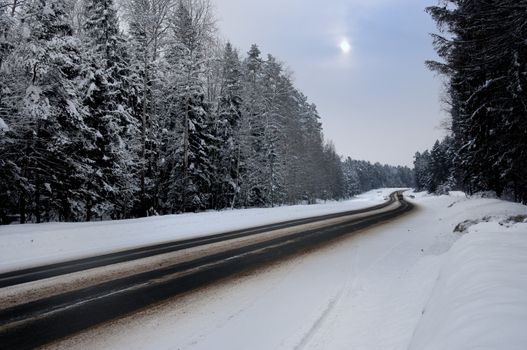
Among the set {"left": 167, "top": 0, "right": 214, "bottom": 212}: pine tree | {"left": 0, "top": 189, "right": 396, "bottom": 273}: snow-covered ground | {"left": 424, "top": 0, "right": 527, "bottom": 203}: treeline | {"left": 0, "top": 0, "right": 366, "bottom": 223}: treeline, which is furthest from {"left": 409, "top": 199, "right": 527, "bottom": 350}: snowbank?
{"left": 167, "top": 0, "right": 214, "bottom": 212}: pine tree

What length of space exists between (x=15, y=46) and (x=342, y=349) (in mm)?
16307

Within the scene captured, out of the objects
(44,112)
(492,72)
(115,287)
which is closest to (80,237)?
(44,112)

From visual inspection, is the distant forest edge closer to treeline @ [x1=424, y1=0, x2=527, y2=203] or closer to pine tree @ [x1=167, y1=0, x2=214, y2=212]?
pine tree @ [x1=167, y1=0, x2=214, y2=212]

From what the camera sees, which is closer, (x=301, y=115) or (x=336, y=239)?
(x=336, y=239)

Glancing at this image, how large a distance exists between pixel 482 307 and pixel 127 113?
22729 millimetres

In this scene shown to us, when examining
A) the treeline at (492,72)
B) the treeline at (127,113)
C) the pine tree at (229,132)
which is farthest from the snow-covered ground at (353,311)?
the pine tree at (229,132)

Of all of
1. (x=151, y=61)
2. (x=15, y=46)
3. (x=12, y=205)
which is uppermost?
(x=151, y=61)

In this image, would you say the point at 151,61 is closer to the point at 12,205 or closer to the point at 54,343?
the point at 12,205

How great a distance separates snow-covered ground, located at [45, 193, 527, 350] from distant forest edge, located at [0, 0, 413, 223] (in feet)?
38.4

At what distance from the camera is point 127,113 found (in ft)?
74.5

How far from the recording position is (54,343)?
432cm

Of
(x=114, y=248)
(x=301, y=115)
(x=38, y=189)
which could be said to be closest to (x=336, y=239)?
(x=114, y=248)

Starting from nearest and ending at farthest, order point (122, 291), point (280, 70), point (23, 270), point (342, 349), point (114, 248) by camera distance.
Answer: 1. point (342, 349)
2. point (122, 291)
3. point (23, 270)
4. point (114, 248)
5. point (280, 70)

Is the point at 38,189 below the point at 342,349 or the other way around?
the other way around
